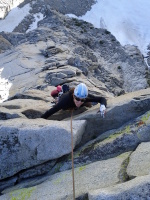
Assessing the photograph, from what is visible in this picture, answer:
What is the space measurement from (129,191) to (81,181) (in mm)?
1935

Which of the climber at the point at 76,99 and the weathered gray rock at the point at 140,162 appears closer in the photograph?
the weathered gray rock at the point at 140,162

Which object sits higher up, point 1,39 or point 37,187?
point 1,39

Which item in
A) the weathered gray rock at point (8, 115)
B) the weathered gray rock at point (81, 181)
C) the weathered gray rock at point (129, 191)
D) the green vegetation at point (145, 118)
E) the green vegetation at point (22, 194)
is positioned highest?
the green vegetation at point (145, 118)

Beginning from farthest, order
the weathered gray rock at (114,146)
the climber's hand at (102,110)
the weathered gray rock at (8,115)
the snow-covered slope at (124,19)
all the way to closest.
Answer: the snow-covered slope at (124,19) < the weathered gray rock at (8,115) < the climber's hand at (102,110) < the weathered gray rock at (114,146)

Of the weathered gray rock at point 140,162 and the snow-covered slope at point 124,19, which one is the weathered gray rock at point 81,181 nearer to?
the weathered gray rock at point 140,162

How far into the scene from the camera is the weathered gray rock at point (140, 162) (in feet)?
21.8

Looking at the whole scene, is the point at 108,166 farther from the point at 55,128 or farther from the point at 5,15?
the point at 5,15

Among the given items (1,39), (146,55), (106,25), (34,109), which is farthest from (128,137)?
(106,25)

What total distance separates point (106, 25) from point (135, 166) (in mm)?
56894

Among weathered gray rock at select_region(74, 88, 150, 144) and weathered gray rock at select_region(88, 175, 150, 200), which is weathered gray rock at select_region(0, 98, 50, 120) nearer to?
weathered gray rock at select_region(74, 88, 150, 144)

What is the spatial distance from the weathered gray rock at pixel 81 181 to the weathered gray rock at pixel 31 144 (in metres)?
0.67

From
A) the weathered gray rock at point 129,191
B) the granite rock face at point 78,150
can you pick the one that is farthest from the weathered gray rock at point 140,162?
the weathered gray rock at point 129,191

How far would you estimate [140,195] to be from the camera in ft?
18.9

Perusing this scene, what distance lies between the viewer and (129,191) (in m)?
5.84
